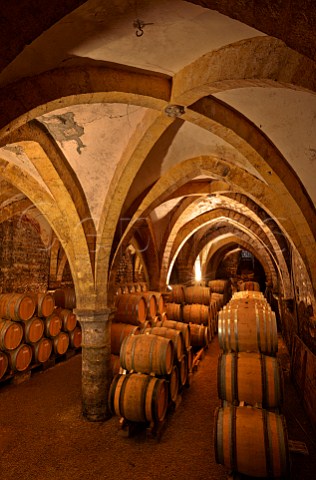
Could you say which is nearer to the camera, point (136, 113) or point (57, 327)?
point (136, 113)

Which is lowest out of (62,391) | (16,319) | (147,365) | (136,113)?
(62,391)

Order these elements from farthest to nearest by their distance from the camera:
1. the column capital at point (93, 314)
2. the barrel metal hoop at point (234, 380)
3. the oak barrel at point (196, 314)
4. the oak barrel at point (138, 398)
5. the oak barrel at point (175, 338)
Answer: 1. the oak barrel at point (196, 314)
2. the oak barrel at point (175, 338)
3. the column capital at point (93, 314)
4. the oak barrel at point (138, 398)
5. the barrel metal hoop at point (234, 380)

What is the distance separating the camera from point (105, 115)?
397cm

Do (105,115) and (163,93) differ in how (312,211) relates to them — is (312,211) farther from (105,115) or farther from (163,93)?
(105,115)

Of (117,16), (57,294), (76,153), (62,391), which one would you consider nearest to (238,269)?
(57,294)

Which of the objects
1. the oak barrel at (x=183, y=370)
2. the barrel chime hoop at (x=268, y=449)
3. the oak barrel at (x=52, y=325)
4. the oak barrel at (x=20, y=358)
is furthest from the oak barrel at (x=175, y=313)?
the barrel chime hoop at (x=268, y=449)

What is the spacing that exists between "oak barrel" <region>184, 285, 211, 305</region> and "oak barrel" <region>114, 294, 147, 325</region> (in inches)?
106

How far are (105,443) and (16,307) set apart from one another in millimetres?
3727

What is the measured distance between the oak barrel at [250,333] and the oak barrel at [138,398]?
4.15ft

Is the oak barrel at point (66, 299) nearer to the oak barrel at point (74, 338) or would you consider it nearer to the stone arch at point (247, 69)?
the oak barrel at point (74, 338)

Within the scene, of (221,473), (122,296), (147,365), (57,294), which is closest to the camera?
(221,473)

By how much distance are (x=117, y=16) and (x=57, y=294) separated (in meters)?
8.33

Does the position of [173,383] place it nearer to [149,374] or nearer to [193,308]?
[149,374]

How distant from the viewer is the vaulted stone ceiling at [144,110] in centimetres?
213
